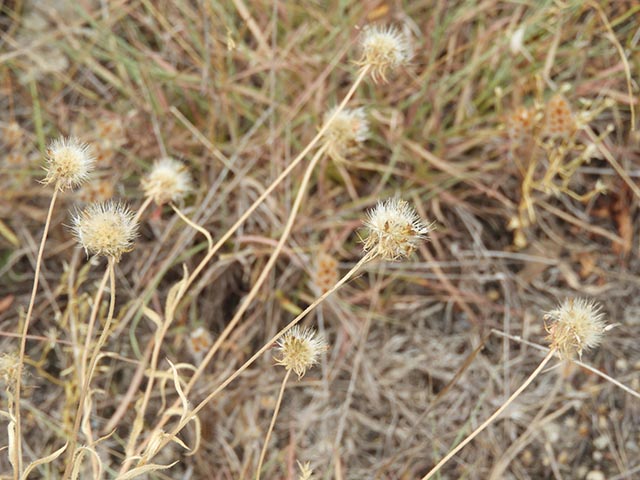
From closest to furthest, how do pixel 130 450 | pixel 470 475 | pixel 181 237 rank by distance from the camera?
1. pixel 130 450
2. pixel 470 475
3. pixel 181 237

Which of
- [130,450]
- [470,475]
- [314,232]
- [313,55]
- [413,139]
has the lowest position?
[470,475]

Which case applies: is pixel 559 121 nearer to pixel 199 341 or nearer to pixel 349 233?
pixel 349 233

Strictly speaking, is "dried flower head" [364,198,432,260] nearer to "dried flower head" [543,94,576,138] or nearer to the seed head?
the seed head

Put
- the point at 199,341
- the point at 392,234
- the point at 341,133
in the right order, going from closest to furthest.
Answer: the point at 392,234 → the point at 341,133 → the point at 199,341

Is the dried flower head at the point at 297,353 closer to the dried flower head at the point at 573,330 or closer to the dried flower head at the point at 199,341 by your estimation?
the dried flower head at the point at 573,330

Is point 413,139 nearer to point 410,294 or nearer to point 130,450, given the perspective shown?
point 410,294

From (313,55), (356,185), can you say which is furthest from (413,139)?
(313,55)

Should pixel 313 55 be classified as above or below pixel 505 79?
above

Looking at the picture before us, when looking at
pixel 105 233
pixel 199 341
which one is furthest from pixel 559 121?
pixel 105 233
